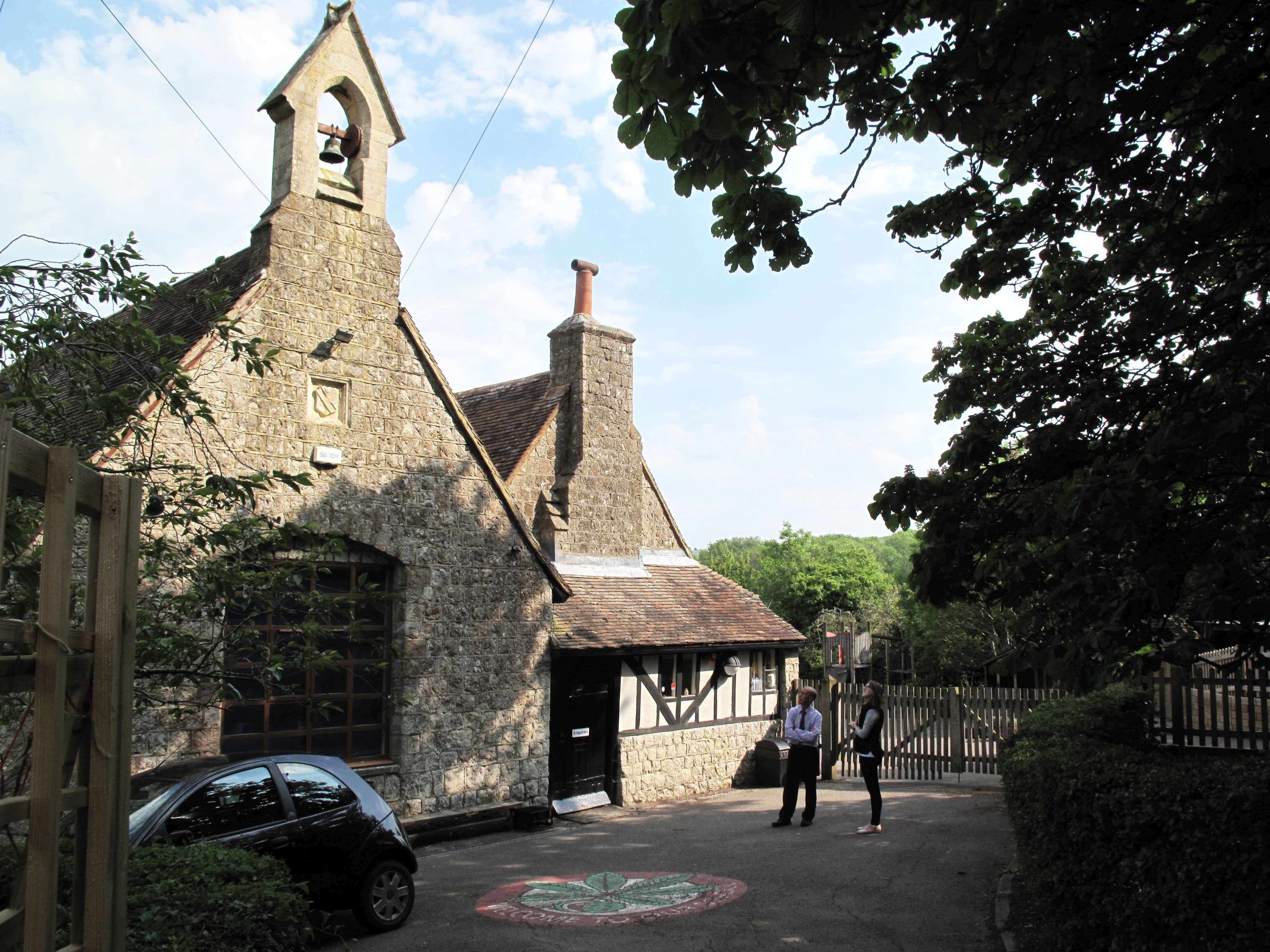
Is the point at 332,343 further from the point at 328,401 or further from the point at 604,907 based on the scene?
the point at 604,907

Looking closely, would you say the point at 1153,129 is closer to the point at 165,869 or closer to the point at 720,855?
the point at 165,869

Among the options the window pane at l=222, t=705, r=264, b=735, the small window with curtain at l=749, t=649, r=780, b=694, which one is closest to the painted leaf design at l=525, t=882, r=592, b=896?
the window pane at l=222, t=705, r=264, b=735

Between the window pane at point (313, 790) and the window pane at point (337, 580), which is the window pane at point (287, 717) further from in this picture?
the window pane at point (313, 790)

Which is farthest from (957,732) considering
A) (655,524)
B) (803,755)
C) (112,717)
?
(112,717)

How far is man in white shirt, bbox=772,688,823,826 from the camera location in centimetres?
1235

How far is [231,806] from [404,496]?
558 centimetres

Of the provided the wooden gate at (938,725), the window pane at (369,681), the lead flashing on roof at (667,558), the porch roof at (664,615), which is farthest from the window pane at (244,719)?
the wooden gate at (938,725)

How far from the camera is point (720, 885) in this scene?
380 inches

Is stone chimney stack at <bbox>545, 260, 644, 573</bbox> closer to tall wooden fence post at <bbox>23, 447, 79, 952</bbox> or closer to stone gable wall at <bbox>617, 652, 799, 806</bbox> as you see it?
stone gable wall at <bbox>617, 652, 799, 806</bbox>

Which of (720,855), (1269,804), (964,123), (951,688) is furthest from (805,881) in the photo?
(951,688)

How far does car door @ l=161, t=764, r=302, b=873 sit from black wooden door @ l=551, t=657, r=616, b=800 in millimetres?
7367

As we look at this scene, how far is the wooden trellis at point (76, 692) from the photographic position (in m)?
2.22

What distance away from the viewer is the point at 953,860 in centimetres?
1040

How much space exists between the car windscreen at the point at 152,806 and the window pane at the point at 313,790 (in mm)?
778
